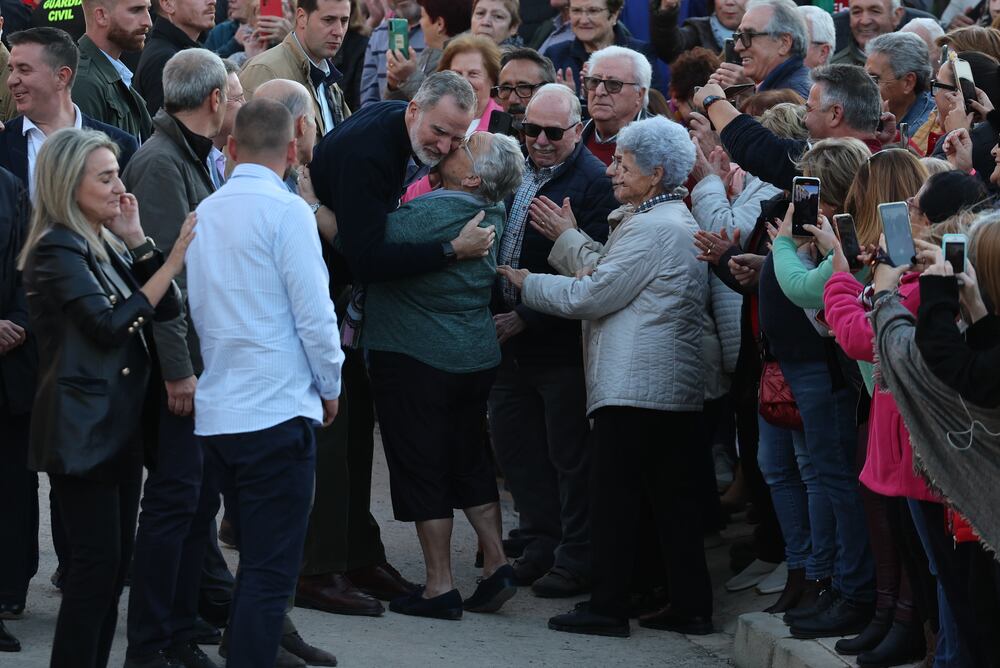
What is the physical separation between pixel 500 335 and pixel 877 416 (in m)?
2.26

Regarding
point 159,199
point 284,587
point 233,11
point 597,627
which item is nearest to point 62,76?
point 159,199

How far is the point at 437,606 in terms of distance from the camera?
6.52 m

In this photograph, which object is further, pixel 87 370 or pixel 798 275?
pixel 798 275

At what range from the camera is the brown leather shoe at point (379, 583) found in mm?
6801

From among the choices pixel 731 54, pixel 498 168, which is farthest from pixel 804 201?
pixel 731 54

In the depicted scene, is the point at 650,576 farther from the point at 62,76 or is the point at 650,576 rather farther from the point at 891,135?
the point at 62,76

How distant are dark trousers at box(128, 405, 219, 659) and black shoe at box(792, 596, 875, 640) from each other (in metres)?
2.35

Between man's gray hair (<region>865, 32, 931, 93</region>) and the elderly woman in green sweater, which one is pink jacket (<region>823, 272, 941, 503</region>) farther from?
man's gray hair (<region>865, 32, 931, 93</region>)

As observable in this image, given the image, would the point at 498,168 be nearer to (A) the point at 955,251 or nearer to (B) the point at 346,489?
(B) the point at 346,489

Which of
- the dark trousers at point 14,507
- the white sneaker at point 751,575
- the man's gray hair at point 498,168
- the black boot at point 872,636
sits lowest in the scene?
the white sneaker at point 751,575

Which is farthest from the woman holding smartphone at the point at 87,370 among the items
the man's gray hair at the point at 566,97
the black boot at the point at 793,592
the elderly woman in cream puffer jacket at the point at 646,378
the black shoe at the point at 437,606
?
the black boot at the point at 793,592

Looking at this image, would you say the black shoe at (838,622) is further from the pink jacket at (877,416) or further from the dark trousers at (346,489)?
the dark trousers at (346,489)

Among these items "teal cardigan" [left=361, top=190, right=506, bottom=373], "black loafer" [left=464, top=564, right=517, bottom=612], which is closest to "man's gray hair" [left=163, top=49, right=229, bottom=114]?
"teal cardigan" [left=361, top=190, right=506, bottom=373]

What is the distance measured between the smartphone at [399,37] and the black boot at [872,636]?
191 inches
